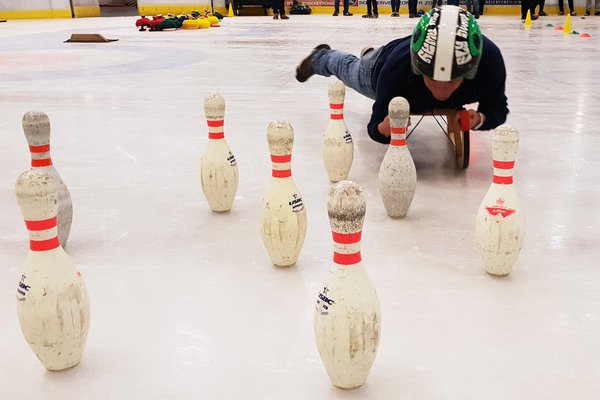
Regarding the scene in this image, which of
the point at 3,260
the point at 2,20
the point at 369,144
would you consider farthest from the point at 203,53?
the point at 2,20

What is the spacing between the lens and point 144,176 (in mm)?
2926

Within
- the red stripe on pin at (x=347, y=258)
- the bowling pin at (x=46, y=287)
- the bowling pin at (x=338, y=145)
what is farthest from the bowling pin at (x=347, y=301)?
the bowling pin at (x=338, y=145)

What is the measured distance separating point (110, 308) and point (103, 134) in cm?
226

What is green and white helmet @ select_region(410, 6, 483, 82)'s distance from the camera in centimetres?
239

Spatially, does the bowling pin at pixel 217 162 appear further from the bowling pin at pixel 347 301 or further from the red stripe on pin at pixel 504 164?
the bowling pin at pixel 347 301

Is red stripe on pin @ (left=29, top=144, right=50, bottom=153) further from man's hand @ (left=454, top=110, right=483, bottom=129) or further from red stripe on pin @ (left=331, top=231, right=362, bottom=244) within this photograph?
man's hand @ (left=454, top=110, right=483, bottom=129)

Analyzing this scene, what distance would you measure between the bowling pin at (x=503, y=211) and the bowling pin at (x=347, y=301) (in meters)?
0.65

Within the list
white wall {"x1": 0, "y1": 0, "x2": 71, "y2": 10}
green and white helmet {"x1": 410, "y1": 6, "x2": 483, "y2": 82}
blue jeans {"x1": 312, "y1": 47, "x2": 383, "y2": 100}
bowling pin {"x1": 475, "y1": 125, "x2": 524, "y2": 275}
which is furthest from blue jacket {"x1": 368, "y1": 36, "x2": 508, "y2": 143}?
white wall {"x1": 0, "y1": 0, "x2": 71, "y2": 10}

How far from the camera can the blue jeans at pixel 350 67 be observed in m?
3.34

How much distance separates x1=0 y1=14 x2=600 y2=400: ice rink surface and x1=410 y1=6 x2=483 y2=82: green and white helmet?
521 mm

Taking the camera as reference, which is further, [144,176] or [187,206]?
[144,176]

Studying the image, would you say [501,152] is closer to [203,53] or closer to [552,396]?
[552,396]

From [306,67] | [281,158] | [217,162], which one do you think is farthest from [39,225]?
[306,67]

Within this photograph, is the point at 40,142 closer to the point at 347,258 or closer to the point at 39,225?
the point at 39,225
